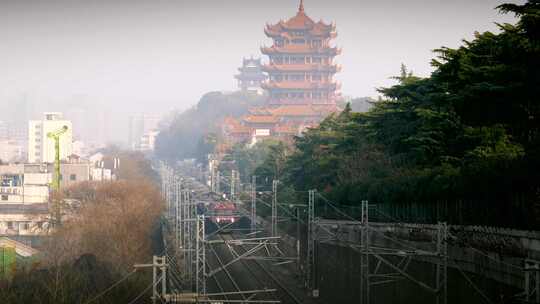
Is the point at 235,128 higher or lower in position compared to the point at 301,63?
lower

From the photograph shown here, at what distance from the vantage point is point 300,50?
505ft

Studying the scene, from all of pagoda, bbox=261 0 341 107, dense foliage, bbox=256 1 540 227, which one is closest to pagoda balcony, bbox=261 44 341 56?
pagoda, bbox=261 0 341 107

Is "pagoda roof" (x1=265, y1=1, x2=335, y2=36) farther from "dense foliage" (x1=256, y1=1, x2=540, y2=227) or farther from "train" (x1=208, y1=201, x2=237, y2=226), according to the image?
"dense foliage" (x1=256, y1=1, x2=540, y2=227)

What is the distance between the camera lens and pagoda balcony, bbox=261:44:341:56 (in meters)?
153

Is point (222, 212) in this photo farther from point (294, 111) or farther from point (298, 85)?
point (298, 85)

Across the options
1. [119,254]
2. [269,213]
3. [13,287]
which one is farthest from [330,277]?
[269,213]

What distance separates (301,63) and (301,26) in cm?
531

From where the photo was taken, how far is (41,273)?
35625mm

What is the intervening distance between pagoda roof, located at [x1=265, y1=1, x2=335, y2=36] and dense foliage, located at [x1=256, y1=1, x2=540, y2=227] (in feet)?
342

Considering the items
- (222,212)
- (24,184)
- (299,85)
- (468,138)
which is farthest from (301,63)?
(468,138)

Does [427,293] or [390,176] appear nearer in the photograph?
[427,293]

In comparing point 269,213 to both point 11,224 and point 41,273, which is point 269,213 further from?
point 41,273

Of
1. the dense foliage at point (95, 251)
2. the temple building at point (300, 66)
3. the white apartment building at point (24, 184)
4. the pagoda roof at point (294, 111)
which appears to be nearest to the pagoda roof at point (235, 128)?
the temple building at point (300, 66)

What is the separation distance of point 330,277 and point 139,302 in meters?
11.7
